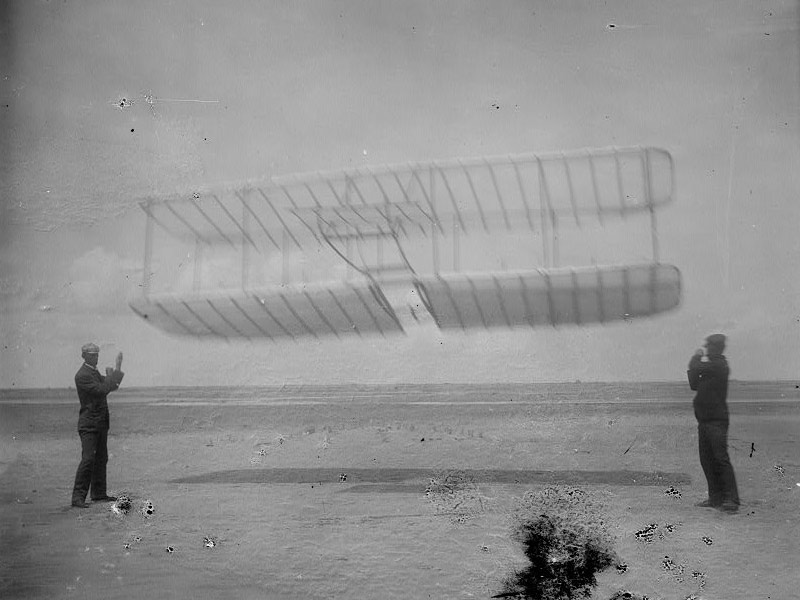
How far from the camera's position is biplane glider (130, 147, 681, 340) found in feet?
8.32

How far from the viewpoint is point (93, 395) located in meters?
2.54

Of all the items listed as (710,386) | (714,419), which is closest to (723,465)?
(714,419)

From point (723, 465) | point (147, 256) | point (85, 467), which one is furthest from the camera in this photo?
point (147, 256)

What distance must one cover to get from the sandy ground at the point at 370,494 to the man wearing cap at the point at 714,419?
4cm

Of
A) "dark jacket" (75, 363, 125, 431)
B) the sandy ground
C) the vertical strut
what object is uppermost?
the vertical strut

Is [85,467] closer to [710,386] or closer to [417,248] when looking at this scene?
[417,248]

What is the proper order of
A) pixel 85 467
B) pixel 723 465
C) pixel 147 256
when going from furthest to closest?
pixel 147 256 < pixel 85 467 < pixel 723 465

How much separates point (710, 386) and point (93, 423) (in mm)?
2422

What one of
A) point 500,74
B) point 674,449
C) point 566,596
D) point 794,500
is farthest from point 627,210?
point 566,596

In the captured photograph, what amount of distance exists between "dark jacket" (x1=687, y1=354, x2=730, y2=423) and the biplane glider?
29cm

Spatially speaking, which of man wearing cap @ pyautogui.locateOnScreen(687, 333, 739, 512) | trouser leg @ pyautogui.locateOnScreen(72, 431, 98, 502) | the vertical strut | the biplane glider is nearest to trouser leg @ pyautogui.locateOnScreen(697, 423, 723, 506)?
man wearing cap @ pyautogui.locateOnScreen(687, 333, 739, 512)

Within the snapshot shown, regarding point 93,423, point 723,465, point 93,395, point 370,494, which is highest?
point 93,395

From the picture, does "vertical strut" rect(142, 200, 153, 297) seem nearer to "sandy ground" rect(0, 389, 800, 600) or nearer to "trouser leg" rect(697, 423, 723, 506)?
"sandy ground" rect(0, 389, 800, 600)

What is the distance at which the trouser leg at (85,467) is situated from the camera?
250 cm
